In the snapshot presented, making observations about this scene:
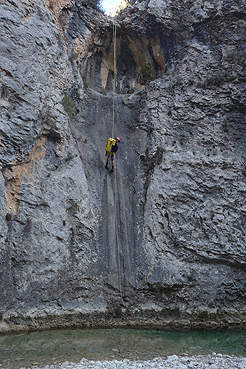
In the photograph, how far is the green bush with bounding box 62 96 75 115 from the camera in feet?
43.0

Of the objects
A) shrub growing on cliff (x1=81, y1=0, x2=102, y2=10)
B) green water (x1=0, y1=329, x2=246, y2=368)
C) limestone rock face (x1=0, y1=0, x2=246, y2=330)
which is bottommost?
green water (x1=0, y1=329, x2=246, y2=368)

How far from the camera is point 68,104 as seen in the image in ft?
43.8

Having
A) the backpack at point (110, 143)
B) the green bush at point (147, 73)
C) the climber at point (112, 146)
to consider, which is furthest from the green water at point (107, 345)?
the green bush at point (147, 73)

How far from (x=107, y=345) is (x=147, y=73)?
13630mm

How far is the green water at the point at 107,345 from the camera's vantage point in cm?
749

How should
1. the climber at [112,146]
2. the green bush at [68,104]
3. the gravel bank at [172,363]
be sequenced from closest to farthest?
1. the gravel bank at [172,363]
2. the climber at [112,146]
3. the green bush at [68,104]

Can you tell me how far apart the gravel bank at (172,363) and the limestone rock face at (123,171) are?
8.83 feet

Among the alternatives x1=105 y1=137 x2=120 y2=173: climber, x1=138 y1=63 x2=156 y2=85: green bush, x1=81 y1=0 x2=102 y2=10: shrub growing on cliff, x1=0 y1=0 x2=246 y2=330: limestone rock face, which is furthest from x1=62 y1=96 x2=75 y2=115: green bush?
x1=81 y1=0 x2=102 y2=10: shrub growing on cliff

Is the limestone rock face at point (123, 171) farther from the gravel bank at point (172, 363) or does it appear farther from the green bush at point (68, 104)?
the gravel bank at point (172, 363)

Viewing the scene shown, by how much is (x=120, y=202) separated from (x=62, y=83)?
18.5 feet

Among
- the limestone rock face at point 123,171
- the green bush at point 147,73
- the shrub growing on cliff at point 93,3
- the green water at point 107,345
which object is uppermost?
the shrub growing on cliff at point 93,3

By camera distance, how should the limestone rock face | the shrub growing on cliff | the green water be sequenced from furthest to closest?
1. the shrub growing on cliff
2. the limestone rock face
3. the green water

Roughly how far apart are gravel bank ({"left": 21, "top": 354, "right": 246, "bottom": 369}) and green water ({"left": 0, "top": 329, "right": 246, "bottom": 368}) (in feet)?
1.36

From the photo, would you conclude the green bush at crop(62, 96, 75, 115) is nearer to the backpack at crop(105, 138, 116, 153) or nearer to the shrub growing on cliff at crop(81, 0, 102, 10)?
the backpack at crop(105, 138, 116, 153)
